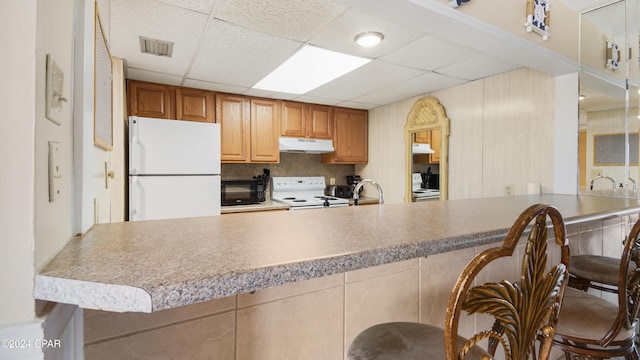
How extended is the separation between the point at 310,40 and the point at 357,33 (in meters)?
0.33

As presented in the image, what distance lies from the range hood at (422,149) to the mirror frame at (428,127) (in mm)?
51

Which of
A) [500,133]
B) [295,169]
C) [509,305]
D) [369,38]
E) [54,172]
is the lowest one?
[509,305]

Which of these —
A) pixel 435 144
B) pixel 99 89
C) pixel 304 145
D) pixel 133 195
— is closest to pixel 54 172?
pixel 99 89

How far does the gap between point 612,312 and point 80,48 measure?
1.89m

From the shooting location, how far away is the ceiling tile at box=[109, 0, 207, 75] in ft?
5.41

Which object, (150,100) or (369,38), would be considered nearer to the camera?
(369,38)

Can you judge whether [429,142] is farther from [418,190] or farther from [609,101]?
[609,101]

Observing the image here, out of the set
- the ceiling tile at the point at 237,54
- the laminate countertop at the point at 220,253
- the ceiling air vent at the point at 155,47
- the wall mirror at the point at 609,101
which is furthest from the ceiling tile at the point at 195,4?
the wall mirror at the point at 609,101

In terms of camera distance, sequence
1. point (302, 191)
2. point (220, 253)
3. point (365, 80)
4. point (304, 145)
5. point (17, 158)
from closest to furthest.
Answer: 1. point (17, 158)
2. point (220, 253)
3. point (365, 80)
4. point (304, 145)
5. point (302, 191)

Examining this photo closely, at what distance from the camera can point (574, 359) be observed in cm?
135

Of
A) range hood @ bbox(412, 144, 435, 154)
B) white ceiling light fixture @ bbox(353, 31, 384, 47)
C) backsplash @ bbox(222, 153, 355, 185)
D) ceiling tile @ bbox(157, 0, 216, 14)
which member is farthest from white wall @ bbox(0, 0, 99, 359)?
range hood @ bbox(412, 144, 435, 154)

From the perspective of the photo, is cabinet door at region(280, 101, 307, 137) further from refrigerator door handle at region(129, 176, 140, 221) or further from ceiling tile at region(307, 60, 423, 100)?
refrigerator door handle at region(129, 176, 140, 221)

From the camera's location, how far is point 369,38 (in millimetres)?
1984

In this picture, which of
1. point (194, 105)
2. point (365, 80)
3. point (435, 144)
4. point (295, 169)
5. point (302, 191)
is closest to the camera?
point (365, 80)
